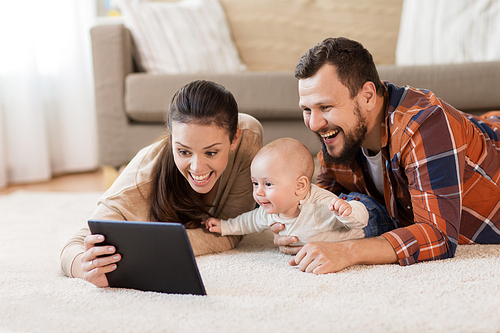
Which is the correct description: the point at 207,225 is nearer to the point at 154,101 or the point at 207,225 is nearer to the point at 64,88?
the point at 154,101

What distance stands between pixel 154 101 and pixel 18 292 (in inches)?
46.0

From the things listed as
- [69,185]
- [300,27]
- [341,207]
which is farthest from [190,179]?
[69,185]

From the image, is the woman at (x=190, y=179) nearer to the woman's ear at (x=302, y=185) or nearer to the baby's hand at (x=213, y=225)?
the baby's hand at (x=213, y=225)

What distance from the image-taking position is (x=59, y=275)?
119 cm

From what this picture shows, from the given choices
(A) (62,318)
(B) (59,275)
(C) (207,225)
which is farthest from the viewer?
(C) (207,225)

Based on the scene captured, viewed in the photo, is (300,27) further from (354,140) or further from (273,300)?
(273,300)

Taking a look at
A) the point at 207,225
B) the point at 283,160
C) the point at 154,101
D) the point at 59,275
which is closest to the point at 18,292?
the point at 59,275

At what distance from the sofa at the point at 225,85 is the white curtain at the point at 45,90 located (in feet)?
3.26

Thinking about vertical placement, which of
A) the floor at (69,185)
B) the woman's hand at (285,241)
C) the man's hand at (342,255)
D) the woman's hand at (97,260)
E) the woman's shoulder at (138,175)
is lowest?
the floor at (69,185)

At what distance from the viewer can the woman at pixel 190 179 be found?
45.9 inches

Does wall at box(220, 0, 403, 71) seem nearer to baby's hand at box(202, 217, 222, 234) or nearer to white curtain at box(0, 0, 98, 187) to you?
white curtain at box(0, 0, 98, 187)

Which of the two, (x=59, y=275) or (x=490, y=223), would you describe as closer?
(x=59, y=275)

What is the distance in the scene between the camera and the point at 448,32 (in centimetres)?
221

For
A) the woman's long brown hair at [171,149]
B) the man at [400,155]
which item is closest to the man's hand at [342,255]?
the man at [400,155]
